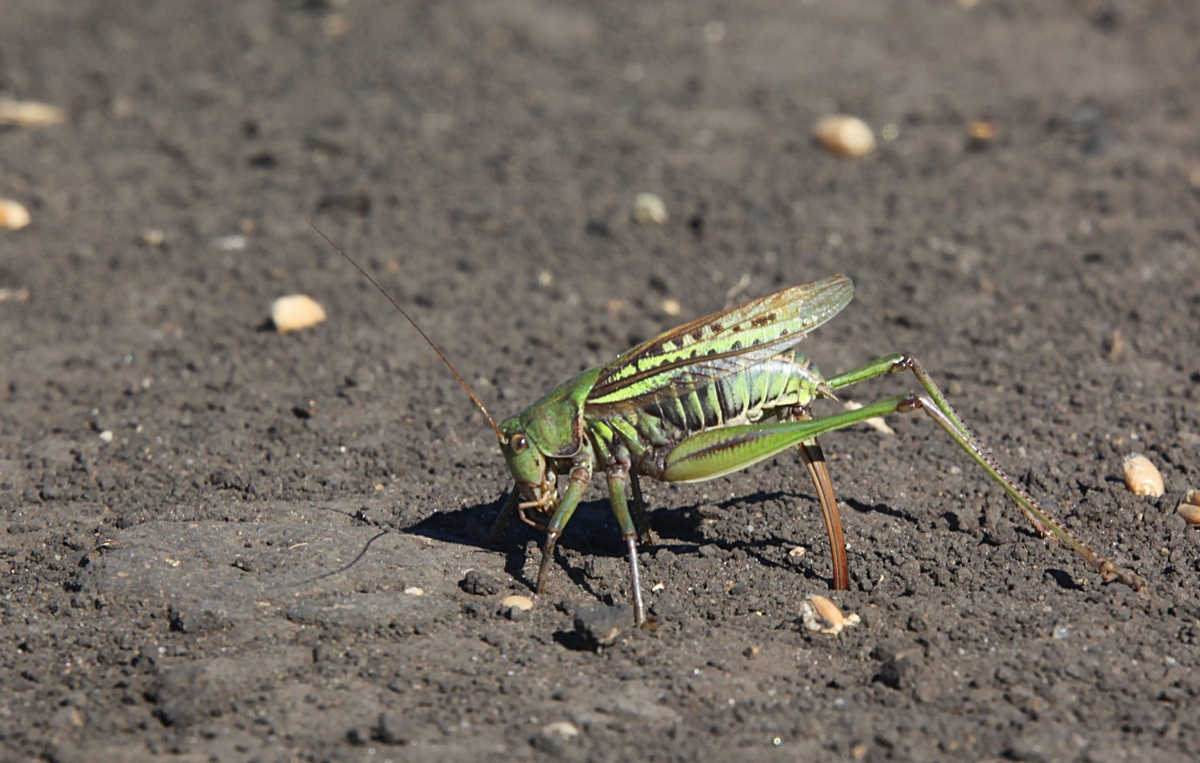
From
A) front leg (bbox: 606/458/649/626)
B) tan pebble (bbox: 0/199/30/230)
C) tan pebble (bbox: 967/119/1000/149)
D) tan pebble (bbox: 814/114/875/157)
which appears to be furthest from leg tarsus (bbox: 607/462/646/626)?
tan pebble (bbox: 0/199/30/230)

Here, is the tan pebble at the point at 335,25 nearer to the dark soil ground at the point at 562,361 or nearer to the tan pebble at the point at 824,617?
the dark soil ground at the point at 562,361

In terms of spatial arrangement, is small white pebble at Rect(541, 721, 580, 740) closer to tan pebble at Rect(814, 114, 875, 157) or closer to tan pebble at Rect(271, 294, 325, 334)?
tan pebble at Rect(271, 294, 325, 334)

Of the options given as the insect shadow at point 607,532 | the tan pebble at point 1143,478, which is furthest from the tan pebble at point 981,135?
the insect shadow at point 607,532

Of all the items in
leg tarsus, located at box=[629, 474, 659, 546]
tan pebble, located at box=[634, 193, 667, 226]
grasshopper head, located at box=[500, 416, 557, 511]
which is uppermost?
grasshopper head, located at box=[500, 416, 557, 511]

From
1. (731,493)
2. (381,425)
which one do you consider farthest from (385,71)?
(731,493)

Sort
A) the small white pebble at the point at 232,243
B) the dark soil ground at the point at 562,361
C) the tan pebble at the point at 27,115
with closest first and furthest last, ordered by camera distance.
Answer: the dark soil ground at the point at 562,361, the small white pebble at the point at 232,243, the tan pebble at the point at 27,115

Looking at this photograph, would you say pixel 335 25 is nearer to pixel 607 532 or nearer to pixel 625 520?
pixel 607 532
